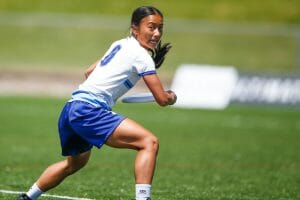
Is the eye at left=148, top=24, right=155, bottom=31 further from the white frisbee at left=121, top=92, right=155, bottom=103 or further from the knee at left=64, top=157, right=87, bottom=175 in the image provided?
the knee at left=64, top=157, right=87, bottom=175

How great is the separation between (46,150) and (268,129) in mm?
6966

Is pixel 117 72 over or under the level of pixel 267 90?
over

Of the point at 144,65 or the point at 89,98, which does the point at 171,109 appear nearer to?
the point at 89,98

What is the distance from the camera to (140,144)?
8930mm

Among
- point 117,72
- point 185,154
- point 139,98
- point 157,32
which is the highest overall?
point 157,32

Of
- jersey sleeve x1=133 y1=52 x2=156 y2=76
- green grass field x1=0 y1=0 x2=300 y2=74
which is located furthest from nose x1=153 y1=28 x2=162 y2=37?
green grass field x1=0 y1=0 x2=300 y2=74

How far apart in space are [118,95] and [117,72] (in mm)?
295

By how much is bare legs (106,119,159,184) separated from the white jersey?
1.25 ft

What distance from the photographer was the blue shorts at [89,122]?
9.00 m

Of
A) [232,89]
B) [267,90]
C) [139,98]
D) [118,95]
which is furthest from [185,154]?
[267,90]

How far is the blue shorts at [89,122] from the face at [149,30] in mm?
810

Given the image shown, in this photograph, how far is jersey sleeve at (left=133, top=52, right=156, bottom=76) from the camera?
8961mm

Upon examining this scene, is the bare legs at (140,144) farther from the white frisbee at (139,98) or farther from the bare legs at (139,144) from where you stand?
the white frisbee at (139,98)

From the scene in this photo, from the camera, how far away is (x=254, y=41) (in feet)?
120
